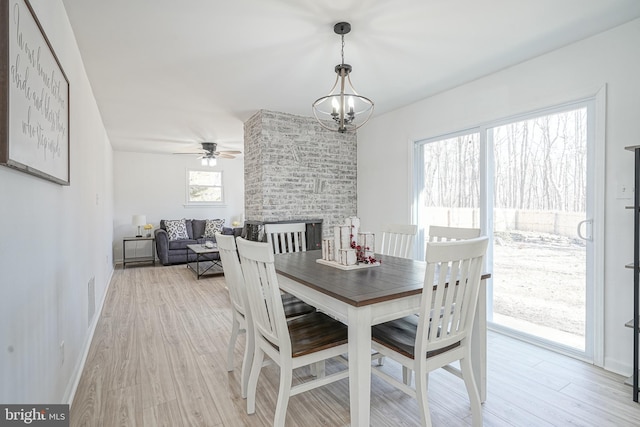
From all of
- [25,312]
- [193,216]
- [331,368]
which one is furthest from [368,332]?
[193,216]

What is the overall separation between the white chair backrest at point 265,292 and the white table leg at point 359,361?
327mm

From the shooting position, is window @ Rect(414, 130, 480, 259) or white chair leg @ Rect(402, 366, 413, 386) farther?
window @ Rect(414, 130, 480, 259)

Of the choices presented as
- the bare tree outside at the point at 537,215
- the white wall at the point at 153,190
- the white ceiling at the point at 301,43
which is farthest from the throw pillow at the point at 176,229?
the bare tree outside at the point at 537,215

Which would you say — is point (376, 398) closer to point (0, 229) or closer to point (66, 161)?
point (0, 229)

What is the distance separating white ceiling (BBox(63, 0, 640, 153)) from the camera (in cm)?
213

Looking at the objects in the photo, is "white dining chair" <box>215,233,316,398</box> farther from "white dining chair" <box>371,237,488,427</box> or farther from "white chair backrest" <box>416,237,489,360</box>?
"white chair backrest" <box>416,237,489,360</box>

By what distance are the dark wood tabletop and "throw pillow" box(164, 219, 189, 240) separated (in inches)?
205

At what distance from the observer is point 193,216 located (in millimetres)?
7805

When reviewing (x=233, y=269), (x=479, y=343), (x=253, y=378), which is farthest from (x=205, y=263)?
(x=479, y=343)

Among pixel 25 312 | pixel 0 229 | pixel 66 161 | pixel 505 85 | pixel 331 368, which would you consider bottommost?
pixel 331 368

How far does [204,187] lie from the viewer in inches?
314

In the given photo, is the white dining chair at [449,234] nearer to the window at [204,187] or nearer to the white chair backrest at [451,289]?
the white chair backrest at [451,289]

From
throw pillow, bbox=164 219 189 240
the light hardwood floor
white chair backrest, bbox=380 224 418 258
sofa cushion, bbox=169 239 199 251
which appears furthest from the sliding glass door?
throw pillow, bbox=164 219 189 240

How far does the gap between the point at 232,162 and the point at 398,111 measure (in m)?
5.10
